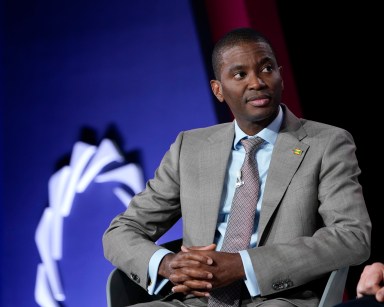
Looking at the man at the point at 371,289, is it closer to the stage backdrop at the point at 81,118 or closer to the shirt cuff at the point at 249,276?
the shirt cuff at the point at 249,276

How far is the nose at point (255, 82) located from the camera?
2612 mm

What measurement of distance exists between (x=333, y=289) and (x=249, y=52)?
2.90 feet

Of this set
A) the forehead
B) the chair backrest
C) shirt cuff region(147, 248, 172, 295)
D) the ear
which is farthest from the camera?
the ear

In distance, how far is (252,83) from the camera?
8.63 ft

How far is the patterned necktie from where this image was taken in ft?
8.08

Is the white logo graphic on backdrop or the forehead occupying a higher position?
the forehead

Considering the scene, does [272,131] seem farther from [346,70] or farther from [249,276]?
[346,70]

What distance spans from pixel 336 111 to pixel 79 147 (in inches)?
53.8

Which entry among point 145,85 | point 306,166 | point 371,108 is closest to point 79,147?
point 145,85

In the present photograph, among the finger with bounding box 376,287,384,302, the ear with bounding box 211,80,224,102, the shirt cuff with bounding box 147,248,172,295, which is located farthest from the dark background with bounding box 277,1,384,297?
the finger with bounding box 376,287,384,302

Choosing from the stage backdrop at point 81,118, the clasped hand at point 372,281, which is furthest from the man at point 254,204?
the stage backdrop at point 81,118

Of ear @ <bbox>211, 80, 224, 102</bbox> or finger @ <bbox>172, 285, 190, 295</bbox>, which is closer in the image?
finger @ <bbox>172, 285, 190, 295</bbox>

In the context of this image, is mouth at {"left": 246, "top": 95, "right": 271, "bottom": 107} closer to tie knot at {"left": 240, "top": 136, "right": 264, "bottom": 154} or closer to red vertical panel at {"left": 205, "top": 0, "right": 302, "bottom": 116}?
tie knot at {"left": 240, "top": 136, "right": 264, "bottom": 154}

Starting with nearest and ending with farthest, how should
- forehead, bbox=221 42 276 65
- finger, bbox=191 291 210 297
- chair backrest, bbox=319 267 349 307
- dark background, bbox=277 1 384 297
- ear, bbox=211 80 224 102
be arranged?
chair backrest, bbox=319 267 349 307 → finger, bbox=191 291 210 297 → forehead, bbox=221 42 276 65 → ear, bbox=211 80 224 102 → dark background, bbox=277 1 384 297
